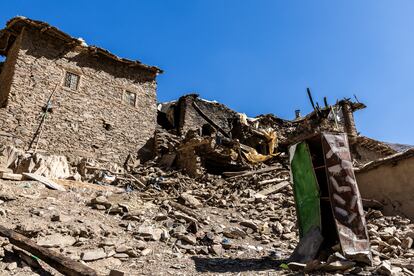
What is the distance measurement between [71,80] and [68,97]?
0.93m

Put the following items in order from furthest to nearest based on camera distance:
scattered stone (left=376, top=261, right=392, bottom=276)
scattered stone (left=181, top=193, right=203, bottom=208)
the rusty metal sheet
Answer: scattered stone (left=181, top=193, right=203, bottom=208) → the rusty metal sheet → scattered stone (left=376, top=261, right=392, bottom=276)

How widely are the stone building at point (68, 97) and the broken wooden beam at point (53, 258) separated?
355 inches

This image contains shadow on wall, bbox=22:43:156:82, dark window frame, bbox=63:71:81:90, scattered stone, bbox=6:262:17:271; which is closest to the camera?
scattered stone, bbox=6:262:17:271

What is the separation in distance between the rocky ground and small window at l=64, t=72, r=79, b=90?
21.7ft

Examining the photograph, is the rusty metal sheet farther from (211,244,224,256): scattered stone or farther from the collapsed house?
(211,244,224,256): scattered stone

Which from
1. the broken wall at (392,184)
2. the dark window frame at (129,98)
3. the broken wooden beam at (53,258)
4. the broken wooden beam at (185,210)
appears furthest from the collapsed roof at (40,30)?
the broken wall at (392,184)

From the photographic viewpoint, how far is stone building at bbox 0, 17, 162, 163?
40.8 ft

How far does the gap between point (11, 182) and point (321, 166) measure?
7180 millimetres

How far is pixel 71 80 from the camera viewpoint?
1416 cm

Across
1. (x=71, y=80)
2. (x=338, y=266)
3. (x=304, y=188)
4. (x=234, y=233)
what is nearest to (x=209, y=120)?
(x=71, y=80)

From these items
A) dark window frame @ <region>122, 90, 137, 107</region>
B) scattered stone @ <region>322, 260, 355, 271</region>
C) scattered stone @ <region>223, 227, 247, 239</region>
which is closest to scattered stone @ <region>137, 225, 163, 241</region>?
scattered stone @ <region>223, 227, 247, 239</region>

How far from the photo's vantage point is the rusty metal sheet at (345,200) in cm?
424

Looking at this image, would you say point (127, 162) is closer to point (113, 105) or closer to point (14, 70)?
point (113, 105)

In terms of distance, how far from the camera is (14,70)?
493 inches
